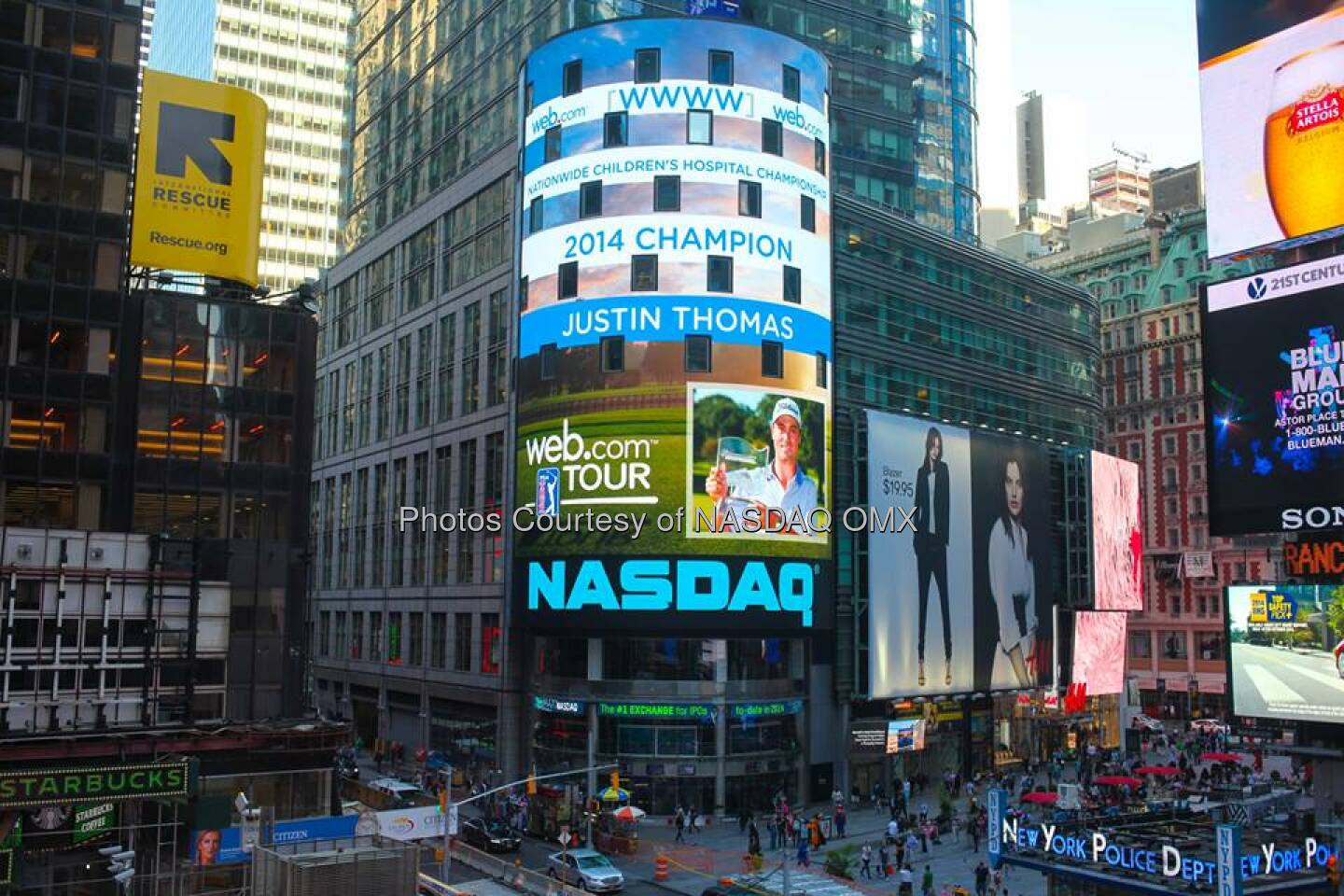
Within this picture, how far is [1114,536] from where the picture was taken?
96812 millimetres

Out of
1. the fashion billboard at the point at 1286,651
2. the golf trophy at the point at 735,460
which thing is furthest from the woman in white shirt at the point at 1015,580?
the fashion billboard at the point at 1286,651

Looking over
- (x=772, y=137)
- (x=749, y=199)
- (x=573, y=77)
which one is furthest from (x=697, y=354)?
(x=573, y=77)

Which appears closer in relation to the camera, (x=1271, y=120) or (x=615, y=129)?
(x=1271, y=120)

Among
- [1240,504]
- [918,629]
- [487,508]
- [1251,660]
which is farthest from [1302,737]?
[487,508]

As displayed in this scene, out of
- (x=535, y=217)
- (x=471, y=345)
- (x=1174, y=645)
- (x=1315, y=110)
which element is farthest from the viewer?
(x=1174, y=645)

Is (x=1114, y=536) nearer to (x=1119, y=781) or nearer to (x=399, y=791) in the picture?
(x=1119, y=781)

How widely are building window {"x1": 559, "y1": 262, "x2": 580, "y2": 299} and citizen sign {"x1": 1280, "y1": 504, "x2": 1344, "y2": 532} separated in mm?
35444

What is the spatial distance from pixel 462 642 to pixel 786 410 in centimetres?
2560

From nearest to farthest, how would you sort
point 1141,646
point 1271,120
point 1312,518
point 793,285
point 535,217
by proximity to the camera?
1. point 1312,518
2. point 1271,120
3. point 793,285
4. point 535,217
5. point 1141,646

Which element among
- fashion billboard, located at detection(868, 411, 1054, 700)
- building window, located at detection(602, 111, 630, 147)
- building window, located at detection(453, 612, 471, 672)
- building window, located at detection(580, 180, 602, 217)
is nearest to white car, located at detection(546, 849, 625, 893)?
fashion billboard, located at detection(868, 411, 1054, 700)

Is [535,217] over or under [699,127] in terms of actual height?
under

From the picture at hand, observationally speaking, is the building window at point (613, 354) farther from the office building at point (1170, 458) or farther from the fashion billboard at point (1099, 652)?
the office building at point (1170, 458)

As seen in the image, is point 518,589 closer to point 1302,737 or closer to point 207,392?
point 207,392

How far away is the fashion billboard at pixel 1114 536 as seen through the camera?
308 feet
